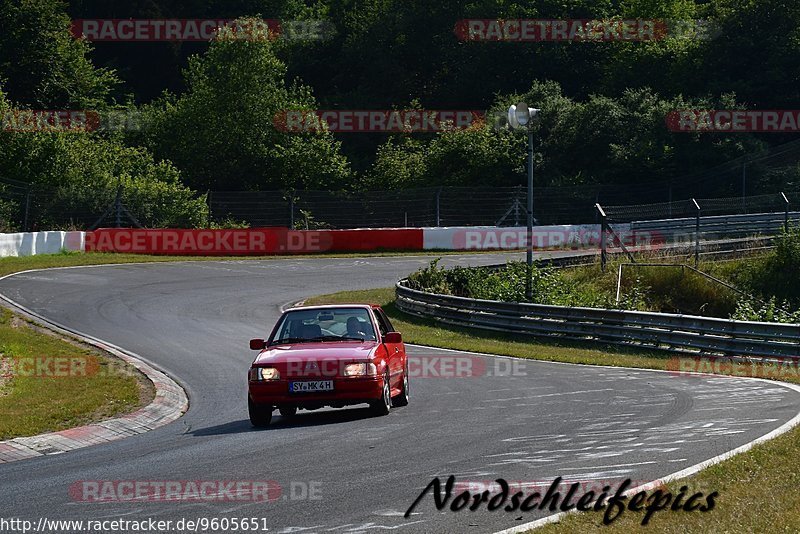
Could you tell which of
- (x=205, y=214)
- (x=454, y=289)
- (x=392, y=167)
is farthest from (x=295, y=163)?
(x=454, y=289)

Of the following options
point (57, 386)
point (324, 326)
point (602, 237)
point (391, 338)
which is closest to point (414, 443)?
point (391, 338)

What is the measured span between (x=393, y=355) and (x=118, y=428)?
135 inches

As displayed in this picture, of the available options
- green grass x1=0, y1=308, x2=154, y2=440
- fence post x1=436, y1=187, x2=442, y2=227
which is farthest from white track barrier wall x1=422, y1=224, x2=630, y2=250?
green grass x1=0, y1=308, x2=154, y2=440

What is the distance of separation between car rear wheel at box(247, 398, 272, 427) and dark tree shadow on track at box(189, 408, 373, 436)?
3.4 inches

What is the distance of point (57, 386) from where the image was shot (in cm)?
1652

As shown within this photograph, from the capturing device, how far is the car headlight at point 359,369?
12.7 meters

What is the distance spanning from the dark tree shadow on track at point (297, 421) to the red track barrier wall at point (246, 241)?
27900mm

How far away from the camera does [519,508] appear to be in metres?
7.59

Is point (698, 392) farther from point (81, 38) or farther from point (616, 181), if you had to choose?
point (81, 38)

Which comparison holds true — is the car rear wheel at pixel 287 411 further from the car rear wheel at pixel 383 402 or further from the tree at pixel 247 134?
the tree at pixel 247 134

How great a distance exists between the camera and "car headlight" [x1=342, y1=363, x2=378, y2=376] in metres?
12.7

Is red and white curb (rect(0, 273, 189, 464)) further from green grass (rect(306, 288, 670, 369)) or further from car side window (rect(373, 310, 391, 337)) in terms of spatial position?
green grass (rect(306, 288, 670, 369))

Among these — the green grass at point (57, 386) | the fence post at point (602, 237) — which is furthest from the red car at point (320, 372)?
the fence post at point (602, 237)

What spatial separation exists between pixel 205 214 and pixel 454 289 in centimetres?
1757
